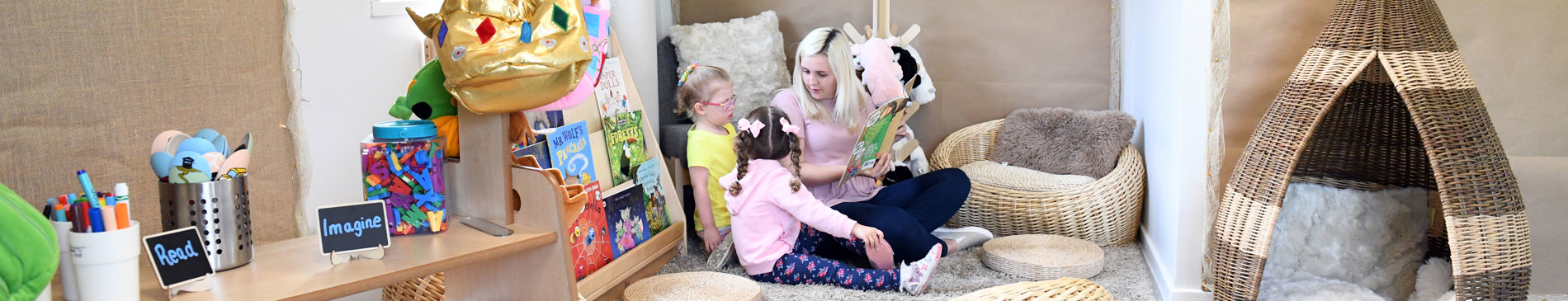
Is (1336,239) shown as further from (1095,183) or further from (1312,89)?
(1095,183)

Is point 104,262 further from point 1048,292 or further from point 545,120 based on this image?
point 1048,292

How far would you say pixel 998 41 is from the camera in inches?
151

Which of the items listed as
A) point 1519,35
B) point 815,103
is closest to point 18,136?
point 815,103

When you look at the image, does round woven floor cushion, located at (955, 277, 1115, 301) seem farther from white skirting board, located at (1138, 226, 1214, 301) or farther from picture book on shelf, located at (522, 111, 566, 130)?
picture book on shelf, located at (522, 111, 566, 130)

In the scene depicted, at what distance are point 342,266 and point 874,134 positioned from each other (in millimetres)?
1808

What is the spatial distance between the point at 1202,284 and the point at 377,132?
81.3 inches

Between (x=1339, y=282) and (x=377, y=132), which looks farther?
(x=1339, y=282)

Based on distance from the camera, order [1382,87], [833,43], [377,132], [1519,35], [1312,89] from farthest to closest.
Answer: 1. [833,43]
2. [1382,87]
3. [1519,35]
4. [1312,89]
5. [377,132]

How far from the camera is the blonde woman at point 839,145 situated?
3115mm

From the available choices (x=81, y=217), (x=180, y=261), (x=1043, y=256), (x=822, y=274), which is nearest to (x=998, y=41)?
(x=1043, y=256)

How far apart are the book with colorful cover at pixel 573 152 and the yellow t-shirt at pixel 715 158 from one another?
1.34 feet

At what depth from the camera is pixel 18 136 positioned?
130 cm

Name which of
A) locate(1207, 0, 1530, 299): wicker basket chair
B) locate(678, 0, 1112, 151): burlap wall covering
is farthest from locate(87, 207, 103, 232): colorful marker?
locate(678, 0, 1112, 151): burlap wall covering

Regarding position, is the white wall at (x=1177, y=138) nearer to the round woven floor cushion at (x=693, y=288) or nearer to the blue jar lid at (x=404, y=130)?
the round woven floor cushion at (x=693, y=288)
